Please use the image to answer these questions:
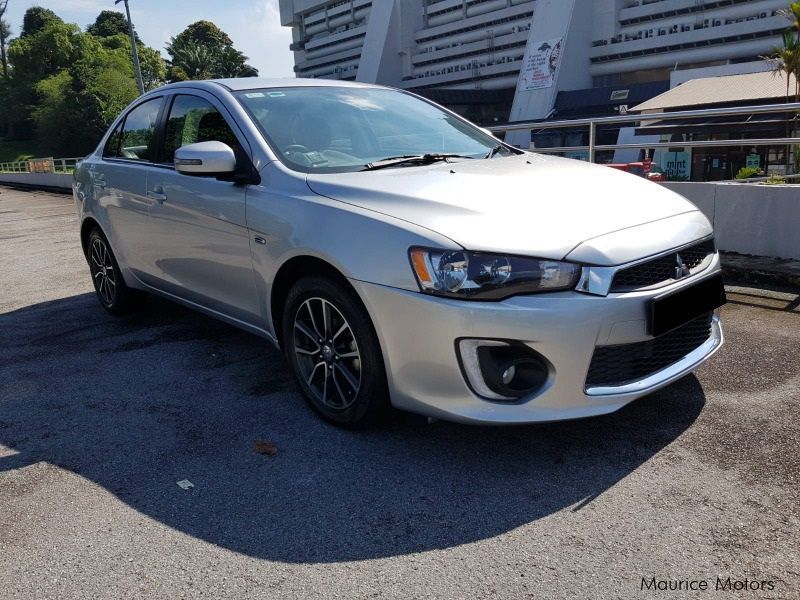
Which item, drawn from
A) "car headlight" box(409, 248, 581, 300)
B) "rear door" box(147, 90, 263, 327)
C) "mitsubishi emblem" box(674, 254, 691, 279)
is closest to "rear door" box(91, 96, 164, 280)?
"rear door" box(147, 90, 263, 327)

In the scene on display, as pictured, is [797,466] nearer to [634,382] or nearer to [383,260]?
[634,382]

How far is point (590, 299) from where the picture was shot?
2818 millimetres

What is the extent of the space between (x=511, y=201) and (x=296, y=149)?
1256 millimetres

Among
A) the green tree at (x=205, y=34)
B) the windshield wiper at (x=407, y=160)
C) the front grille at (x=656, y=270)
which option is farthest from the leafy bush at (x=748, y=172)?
the green tree at (x=205, y=34)

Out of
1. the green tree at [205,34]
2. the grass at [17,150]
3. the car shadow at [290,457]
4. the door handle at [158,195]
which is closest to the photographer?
the car shadow at [290,457]

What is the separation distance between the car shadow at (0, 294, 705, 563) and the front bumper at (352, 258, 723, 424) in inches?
10.6

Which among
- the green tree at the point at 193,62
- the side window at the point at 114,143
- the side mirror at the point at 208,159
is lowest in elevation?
the side mirror at the point at 208,159

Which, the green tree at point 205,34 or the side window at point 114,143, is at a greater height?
the green tree at point 205,34

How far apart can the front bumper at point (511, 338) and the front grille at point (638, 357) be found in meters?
0.03

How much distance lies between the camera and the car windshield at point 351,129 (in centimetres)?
383

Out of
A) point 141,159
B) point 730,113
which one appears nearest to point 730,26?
point 730,113

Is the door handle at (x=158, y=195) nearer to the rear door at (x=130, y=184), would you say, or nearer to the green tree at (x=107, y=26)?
the rear door at (x=130, y=184)

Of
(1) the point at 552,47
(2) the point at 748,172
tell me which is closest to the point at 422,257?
(2) the point at 748,172

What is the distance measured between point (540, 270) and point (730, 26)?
52595 mm
